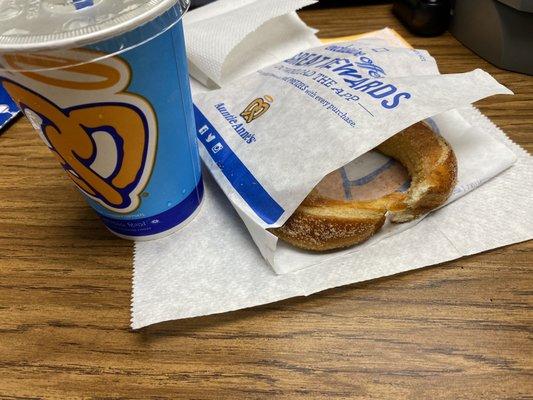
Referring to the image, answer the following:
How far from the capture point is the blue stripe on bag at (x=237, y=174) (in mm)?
484

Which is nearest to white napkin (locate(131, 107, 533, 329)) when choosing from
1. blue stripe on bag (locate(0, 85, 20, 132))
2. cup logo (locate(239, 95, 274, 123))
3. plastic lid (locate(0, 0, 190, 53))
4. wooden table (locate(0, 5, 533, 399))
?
wooden table (locate(0, 5, 533, 399))

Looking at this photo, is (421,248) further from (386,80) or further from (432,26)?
(432,26)

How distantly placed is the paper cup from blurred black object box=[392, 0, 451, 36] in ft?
1.65

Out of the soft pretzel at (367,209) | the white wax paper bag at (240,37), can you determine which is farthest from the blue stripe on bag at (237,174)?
the white wax paper bag at (240,37)

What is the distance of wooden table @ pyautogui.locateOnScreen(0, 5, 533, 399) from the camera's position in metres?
0.38

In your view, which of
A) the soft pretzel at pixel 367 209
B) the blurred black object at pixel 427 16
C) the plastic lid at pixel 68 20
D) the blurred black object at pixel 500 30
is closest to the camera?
the plastic lid at pixel 68 20

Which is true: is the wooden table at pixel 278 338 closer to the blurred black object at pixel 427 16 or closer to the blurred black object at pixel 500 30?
the blurred black object at pixel 500 30

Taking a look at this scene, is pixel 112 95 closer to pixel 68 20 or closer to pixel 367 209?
pixel 68 20

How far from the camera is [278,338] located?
41cm

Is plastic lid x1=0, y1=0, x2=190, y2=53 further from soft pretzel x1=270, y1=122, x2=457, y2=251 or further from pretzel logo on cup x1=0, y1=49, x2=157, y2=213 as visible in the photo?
soft pretzel x1=270, y1=122, x2=457, y2=251

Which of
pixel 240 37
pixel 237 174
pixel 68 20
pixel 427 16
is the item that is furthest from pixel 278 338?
pixel 427 16

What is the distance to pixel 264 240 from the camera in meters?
0.47

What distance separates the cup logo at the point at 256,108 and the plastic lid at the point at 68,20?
0.59 feet

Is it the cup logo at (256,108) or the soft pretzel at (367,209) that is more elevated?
the cup logo at (256,108)
